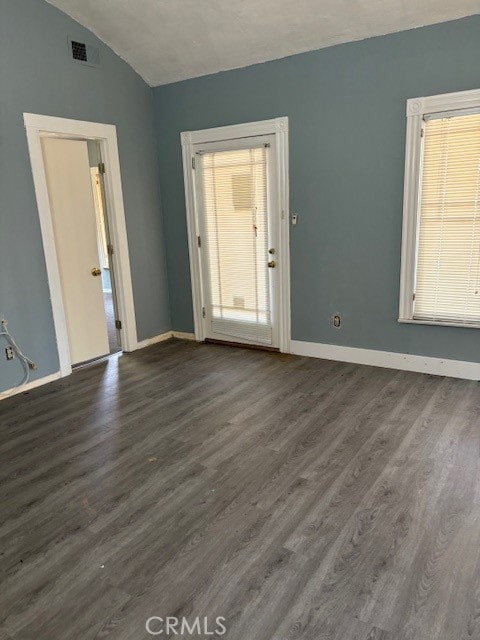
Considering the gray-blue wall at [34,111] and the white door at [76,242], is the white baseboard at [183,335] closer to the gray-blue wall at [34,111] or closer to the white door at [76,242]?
the white door at [76,242]

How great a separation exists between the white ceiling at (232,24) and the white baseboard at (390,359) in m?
2.60

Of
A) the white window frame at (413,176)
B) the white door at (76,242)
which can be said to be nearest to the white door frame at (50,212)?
the white door at (76,242)

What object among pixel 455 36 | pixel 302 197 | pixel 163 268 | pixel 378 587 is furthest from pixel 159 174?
pixel 378 587

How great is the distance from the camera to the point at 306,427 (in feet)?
10.2

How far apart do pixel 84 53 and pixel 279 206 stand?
2234 mm

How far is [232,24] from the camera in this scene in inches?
148

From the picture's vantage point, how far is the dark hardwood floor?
1.73m

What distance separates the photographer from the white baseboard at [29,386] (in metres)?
3.82

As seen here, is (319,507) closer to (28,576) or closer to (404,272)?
(28,576)

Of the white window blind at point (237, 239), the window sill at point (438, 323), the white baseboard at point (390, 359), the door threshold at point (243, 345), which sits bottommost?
the door threshold at point (243, 345)

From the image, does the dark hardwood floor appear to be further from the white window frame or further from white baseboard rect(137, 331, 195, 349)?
white baseboard rect(137, 331, 195, 349)

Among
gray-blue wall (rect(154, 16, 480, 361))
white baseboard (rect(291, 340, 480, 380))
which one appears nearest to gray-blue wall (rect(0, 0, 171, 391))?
gray-blue wall (rect(154, 16, 480, 361))

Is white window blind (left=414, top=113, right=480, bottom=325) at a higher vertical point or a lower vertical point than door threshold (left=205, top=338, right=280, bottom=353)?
higher

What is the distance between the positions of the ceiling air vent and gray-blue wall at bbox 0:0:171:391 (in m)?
0.05
